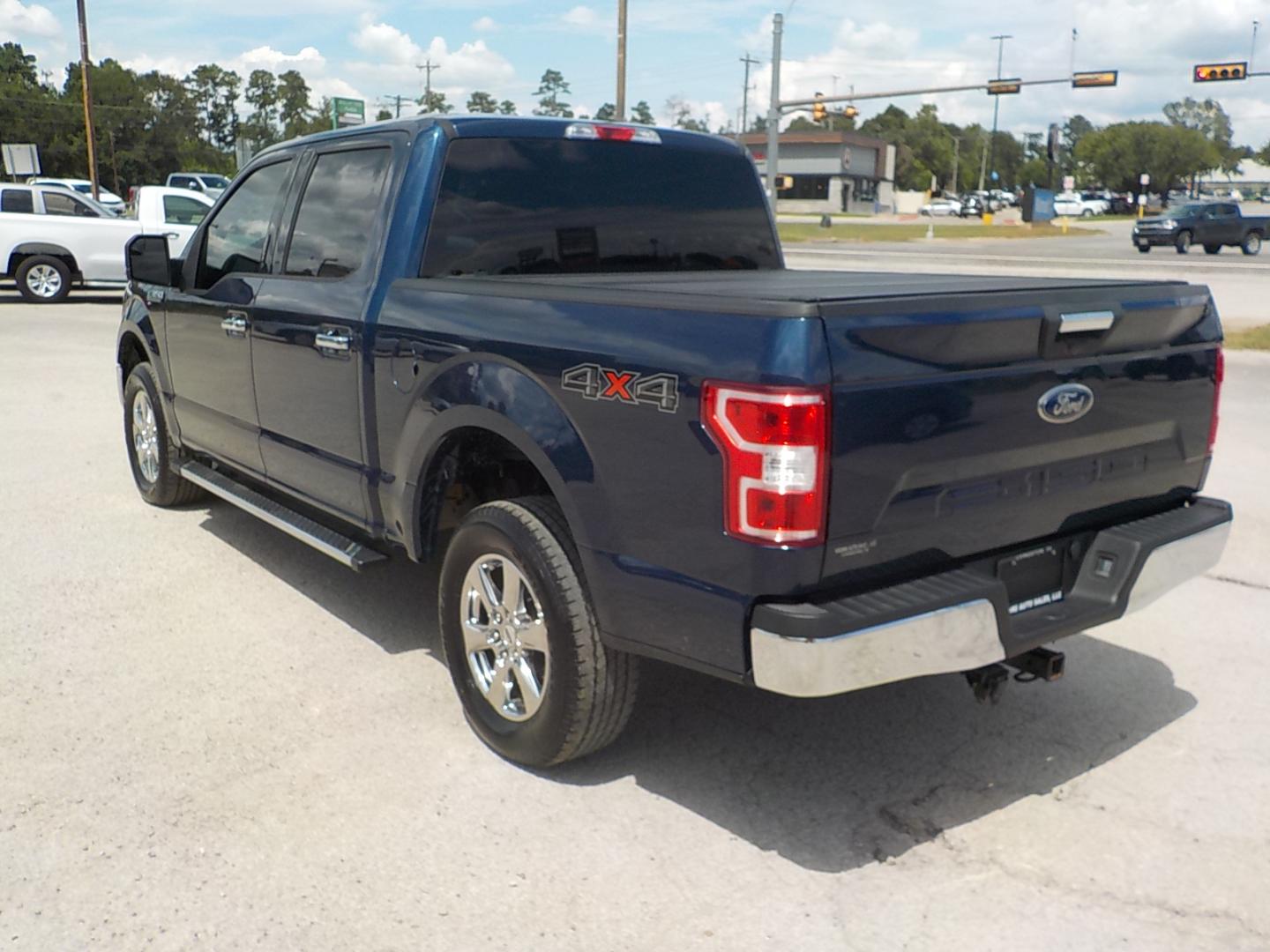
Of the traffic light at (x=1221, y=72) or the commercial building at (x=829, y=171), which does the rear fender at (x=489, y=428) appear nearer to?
the traffic light at (x=1221, y=72)

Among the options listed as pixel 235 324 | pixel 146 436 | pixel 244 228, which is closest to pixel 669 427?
pixel 235 324

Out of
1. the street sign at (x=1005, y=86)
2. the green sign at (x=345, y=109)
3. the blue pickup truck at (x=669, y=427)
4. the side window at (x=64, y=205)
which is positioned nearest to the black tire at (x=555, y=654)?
the blue pickup truck at (x=669, y=427)

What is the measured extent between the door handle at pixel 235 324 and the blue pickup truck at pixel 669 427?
0.02 meters

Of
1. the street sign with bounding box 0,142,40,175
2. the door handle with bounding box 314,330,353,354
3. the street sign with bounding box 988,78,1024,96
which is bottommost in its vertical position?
the door handle with bounding box 314,330,353,354

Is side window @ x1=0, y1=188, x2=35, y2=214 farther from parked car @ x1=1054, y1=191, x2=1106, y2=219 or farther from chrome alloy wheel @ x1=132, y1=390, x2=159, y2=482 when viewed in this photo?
parked car @ x1=1054, y1=191, x2=1106, y2=219

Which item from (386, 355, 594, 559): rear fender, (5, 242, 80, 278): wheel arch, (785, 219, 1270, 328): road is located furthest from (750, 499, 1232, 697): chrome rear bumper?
(5, 242, 80, 278): wheel arch

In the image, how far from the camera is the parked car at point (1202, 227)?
39562 mm

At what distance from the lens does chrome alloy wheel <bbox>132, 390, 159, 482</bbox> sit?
685cm

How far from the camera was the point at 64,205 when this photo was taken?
1928 cm

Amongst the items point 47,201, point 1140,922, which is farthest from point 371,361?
point 47,201

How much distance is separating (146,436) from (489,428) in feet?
13.3

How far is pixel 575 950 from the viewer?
2918mm

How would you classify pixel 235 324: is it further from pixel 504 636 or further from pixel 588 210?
pixel 504 636

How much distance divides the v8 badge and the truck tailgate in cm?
43
